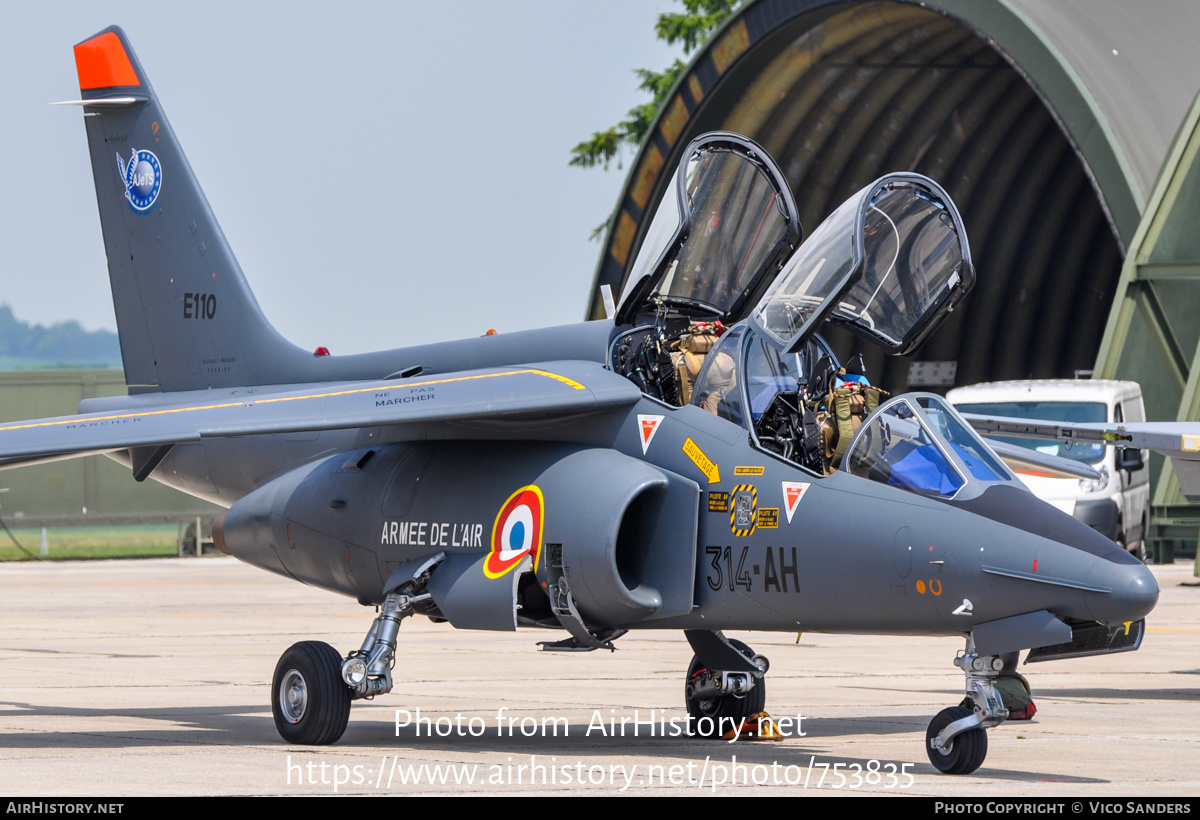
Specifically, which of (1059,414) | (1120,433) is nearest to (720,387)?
(1120,433)

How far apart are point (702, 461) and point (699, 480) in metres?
0.11

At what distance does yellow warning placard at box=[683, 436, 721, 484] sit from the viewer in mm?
9352

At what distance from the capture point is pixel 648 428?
9.73m

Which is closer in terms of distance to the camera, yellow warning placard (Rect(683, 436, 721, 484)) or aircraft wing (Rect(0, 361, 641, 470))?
yellow warning placard (Rect(683, 436, 721, 484))

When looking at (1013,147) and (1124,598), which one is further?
(1013,147)

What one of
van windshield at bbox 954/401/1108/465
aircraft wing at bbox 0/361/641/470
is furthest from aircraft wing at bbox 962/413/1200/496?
van windshield at bbox 954/401/1108/465

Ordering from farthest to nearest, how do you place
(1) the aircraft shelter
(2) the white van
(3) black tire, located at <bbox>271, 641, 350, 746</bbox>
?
(1) the aircraft shelter < (2) the white van < (3) black tire, located at <bbox>271, 641, 350, 746</bbox>

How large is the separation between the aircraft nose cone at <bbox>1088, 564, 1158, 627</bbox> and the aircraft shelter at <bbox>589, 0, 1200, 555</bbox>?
16910 mm

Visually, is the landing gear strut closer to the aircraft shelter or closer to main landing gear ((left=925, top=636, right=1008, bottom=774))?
main landing gear ((left=925, top=636, right=1008, bottom=774))

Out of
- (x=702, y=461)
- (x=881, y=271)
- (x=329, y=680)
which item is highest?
(x=881, y=271)

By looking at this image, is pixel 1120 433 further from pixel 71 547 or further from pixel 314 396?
pixel 71 547
